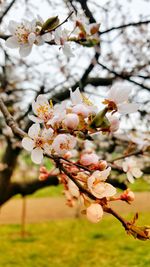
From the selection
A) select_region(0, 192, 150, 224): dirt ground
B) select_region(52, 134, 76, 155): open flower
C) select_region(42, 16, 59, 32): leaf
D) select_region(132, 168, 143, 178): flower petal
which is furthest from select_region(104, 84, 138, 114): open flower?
select_region(0, 192, 150, 224): dirt ground

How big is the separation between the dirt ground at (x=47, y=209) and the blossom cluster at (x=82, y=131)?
823 centimetres

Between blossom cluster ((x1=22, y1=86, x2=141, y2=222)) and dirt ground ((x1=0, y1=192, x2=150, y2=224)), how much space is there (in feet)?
27.0

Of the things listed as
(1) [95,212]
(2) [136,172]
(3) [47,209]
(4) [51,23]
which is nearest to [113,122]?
(1) [95,212]

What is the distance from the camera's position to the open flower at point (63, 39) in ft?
4.29

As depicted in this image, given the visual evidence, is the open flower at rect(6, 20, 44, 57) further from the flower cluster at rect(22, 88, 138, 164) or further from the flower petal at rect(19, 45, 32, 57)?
the flower cluster at rect(22, 88, 138, 164)

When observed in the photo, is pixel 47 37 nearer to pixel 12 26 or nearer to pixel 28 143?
pixel 12 26

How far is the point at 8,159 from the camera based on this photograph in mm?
3830

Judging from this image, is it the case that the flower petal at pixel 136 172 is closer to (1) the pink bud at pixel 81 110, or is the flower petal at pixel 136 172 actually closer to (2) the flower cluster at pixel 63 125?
(2) the flower cluster at pixel 63 125

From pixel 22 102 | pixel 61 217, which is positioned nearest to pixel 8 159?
pixel 22 102

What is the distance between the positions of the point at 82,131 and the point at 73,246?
595cm

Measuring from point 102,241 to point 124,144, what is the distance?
355 centimetres

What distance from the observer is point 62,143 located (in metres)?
0.92

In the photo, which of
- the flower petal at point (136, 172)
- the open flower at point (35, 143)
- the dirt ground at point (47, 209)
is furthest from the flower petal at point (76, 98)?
the dirt ground at point (47, 209)

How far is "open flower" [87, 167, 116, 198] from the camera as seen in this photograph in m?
0.90
